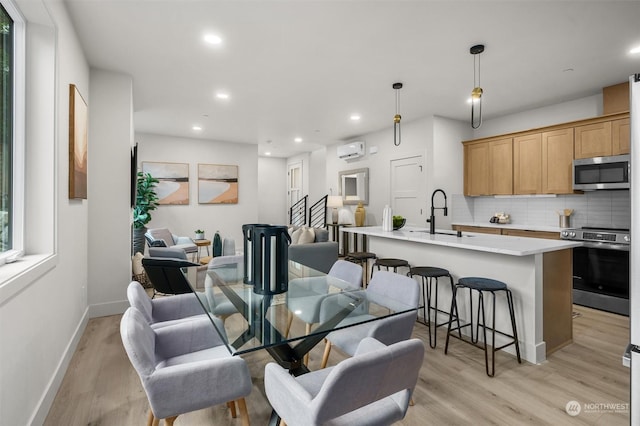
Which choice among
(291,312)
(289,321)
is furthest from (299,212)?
(289,321)

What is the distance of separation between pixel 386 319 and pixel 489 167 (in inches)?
183

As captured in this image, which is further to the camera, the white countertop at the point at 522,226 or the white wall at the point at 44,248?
the white countertop at the point at 522,226

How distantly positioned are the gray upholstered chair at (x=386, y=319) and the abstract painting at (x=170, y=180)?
6221 mm

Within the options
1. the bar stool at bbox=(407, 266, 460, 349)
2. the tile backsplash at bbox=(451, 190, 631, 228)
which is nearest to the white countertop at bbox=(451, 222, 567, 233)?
the tile backsplash at bbox=(451, 190, 631, 228)

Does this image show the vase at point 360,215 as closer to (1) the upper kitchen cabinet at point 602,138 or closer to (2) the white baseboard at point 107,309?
(1) the upper kitchen cabinet at point 602,138

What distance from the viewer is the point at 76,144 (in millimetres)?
2629

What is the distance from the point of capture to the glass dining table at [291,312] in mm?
1406

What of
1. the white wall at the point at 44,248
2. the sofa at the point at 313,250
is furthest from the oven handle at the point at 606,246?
the white wall at the point at 44,248

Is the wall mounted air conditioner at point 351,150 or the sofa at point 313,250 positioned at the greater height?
the wall mounted air conditioner at point 351,150

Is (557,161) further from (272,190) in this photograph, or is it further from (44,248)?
(272,190)

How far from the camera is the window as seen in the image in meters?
1.82

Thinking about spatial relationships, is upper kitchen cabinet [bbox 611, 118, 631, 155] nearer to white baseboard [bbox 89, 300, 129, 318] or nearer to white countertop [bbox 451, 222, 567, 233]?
white countertop [bbox 451, 222, 567, 233]

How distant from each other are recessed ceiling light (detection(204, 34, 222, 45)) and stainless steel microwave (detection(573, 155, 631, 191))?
467cm

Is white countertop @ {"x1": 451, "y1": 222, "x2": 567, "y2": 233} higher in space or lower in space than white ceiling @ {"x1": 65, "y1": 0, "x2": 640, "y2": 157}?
lower
